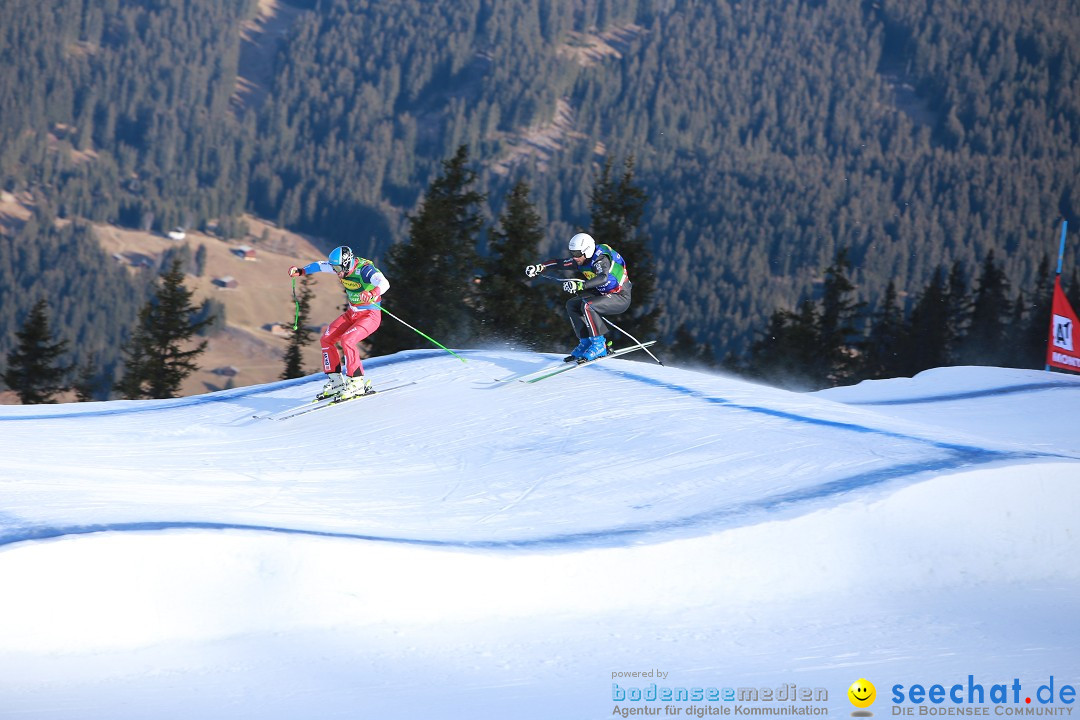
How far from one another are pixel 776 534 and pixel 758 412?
11.7 ft

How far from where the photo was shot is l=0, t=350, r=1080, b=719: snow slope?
603cm

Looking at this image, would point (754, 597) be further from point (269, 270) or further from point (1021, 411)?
point (269, 270)

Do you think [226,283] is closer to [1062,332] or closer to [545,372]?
[1062,332]

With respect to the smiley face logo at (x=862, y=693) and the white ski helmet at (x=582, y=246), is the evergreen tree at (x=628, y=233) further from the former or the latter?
the smiley face logo at (x=862, y=693)

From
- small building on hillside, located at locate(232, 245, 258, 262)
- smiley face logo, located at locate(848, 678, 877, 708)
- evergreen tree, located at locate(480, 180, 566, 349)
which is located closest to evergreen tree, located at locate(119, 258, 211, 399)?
evergreen tree, located at locate(480, 180, 566, 349)

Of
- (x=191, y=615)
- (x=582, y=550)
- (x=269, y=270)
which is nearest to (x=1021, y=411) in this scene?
(x=582, y=550)

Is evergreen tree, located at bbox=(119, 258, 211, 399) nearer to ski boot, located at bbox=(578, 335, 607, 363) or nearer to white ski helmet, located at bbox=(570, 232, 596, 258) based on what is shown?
ski boot, located at bbox=(578, 335, 607, 363)

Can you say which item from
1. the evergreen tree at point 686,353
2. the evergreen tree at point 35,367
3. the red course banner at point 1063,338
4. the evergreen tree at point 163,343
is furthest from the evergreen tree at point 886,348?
the evergreen tree at point 35,367

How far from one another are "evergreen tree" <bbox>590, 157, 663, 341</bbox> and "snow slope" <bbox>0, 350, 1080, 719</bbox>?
29214 mm

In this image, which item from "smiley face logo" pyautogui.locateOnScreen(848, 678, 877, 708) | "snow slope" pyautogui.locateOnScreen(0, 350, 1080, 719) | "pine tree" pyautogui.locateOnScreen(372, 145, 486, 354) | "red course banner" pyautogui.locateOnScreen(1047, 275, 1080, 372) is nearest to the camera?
"smiley face logo" pyautogui.locateOnScreen(848, 678, 877, 708)

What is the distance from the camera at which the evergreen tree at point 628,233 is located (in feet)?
132

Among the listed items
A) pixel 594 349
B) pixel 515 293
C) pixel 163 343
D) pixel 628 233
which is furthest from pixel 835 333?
pixel 594 349

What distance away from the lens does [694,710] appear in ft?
18.9

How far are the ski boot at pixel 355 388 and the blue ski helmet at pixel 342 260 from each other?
1325 millimetres
